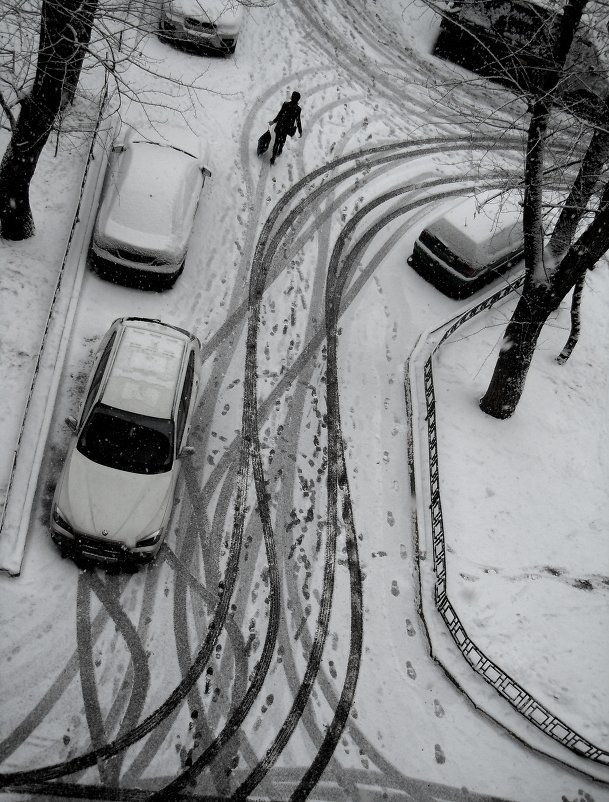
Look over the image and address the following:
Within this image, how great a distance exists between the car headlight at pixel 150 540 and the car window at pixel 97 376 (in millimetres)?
1858

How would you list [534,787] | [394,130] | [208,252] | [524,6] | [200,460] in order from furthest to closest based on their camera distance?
[524,6] < [394,130] < [208,252] < [200,460] < [534,787]

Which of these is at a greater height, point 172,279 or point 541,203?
point 541,203

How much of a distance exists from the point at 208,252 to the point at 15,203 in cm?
361

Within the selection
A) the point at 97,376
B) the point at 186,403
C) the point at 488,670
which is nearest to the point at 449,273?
the point at 186,403

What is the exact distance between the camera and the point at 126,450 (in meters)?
8.85

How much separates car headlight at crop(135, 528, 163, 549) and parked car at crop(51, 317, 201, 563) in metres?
0.01

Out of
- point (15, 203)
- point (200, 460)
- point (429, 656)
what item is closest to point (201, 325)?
point (200, 460)

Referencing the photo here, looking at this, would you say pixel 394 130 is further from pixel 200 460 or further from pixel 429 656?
pixel 429 656

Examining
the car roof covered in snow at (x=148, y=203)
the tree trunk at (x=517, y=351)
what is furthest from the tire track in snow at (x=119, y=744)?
the tree trunk at (x=517, y=351)

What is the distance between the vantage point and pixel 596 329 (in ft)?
50.5

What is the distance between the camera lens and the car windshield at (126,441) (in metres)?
8.79

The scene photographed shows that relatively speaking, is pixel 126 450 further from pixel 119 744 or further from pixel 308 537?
pixel 119 744

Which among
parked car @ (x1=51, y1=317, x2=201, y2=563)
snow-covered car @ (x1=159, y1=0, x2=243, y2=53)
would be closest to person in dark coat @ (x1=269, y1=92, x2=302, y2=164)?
snow-covered car @ (x1=159, y1=0, x2=243, y2=53)

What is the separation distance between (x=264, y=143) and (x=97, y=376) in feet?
25.6
